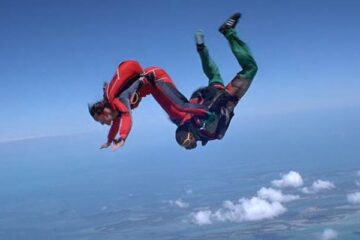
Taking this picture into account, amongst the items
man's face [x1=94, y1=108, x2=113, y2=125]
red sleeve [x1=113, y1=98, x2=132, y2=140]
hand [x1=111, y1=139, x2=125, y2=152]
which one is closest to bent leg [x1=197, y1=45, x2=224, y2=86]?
red sleeve [x1=113, y1=98, x2=132, y2=140]

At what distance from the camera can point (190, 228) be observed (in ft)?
629

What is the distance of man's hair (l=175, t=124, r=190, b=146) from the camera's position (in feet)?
22.2

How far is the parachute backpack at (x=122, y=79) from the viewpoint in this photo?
579 centimetres

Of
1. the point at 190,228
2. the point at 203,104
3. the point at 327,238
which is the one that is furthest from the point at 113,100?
the point at 190,228

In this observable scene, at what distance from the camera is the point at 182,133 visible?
681cm

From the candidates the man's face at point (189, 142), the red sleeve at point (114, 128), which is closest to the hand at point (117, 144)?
the red sleeve at point (114, 128)

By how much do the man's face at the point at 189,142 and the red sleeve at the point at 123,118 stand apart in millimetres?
1378

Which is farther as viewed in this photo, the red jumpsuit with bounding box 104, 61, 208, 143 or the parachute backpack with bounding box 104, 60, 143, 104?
the parachute backpack with bounding box 104, 60, 143, 104

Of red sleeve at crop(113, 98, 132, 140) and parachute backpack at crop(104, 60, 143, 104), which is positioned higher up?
parachute backpack at crop(104, 60, 143, 104)

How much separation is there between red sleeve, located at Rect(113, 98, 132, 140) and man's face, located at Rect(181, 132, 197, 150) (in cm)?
138

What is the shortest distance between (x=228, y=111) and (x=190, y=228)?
628 ft

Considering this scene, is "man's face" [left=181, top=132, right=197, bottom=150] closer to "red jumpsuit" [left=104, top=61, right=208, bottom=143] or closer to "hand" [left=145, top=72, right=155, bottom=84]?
"red jumpsuit" [left=104, top=61, right=208, bottom=143]

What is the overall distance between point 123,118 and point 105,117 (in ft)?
1.16

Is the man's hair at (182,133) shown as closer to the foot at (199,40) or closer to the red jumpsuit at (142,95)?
the red jumpsuit at (142,95)
